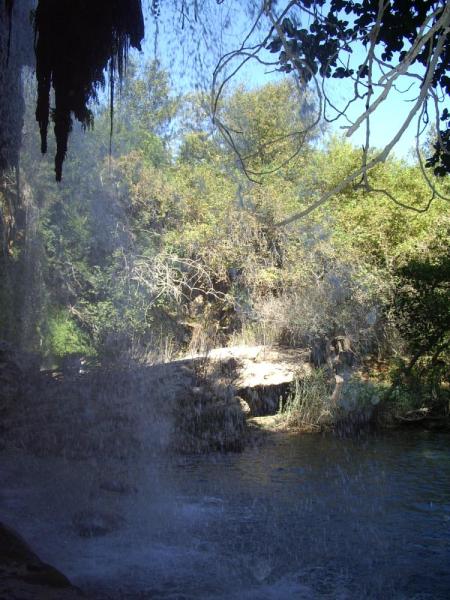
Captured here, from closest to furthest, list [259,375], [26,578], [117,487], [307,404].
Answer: [26,578]
[117,487]
[307,404]
[259,375]

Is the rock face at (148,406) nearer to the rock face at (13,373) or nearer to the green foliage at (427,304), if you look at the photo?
the rock face at (13,373)

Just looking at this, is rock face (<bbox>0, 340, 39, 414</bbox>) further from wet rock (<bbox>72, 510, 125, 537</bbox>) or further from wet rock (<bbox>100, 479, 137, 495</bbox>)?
wet rock (<bbox>72, 510, 125, 537</bbox>)

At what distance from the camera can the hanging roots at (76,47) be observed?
12.1 ft

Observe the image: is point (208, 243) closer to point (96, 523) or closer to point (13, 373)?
point (13, 373)

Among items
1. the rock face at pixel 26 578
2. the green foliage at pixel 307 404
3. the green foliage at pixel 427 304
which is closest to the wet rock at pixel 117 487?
the rock face at pixel 26 578

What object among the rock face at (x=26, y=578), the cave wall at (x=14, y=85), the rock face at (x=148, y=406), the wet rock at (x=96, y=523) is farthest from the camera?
the rock face at (x=148, y=406)

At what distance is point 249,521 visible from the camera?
5387mm

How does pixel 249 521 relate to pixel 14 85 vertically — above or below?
below

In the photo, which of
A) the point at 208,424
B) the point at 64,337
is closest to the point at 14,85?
the point at 208,424

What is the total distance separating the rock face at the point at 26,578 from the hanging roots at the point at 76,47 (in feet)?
6.54

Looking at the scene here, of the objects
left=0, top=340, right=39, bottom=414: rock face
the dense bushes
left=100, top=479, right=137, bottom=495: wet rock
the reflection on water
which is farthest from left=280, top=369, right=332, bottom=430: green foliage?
left=100, top=479, right=137, bottom=495: wet rock

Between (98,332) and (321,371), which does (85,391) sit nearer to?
(321,371)

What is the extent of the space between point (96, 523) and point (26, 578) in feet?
7.26

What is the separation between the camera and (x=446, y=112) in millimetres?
4984
